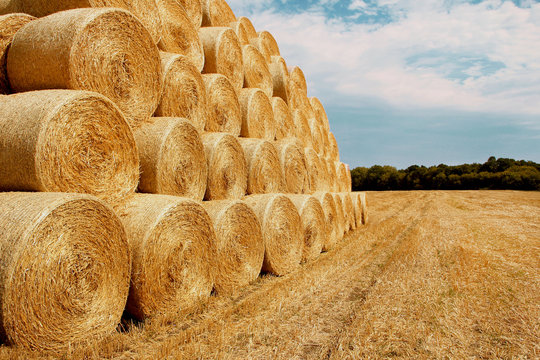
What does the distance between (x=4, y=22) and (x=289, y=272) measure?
4.92m

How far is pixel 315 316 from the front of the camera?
3.81 meters

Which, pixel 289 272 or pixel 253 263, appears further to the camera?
pixel 289 272

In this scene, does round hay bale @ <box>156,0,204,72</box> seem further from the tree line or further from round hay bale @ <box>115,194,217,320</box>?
the tree line

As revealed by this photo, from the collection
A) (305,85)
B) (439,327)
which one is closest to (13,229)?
(439,327)

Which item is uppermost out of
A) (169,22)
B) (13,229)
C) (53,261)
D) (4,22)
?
(169,22)

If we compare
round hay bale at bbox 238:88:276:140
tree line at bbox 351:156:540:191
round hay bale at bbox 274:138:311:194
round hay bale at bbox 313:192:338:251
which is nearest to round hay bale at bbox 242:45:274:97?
round hay bale at bbox 238:88:276:140

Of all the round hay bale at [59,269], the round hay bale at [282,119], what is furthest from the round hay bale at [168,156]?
the round hay bale at [282,119]

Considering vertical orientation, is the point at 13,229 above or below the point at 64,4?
below

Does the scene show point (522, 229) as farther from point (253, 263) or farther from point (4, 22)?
point (4, 22)

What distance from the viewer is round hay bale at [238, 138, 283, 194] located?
605 centimetres

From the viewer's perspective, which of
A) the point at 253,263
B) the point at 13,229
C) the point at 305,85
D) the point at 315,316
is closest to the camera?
the point at 13,229

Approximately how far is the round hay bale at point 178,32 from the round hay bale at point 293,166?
2.23 m

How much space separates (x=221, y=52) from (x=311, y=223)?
137 inches

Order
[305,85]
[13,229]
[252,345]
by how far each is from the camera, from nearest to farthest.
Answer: [13,229], [252,345], [305,85]
